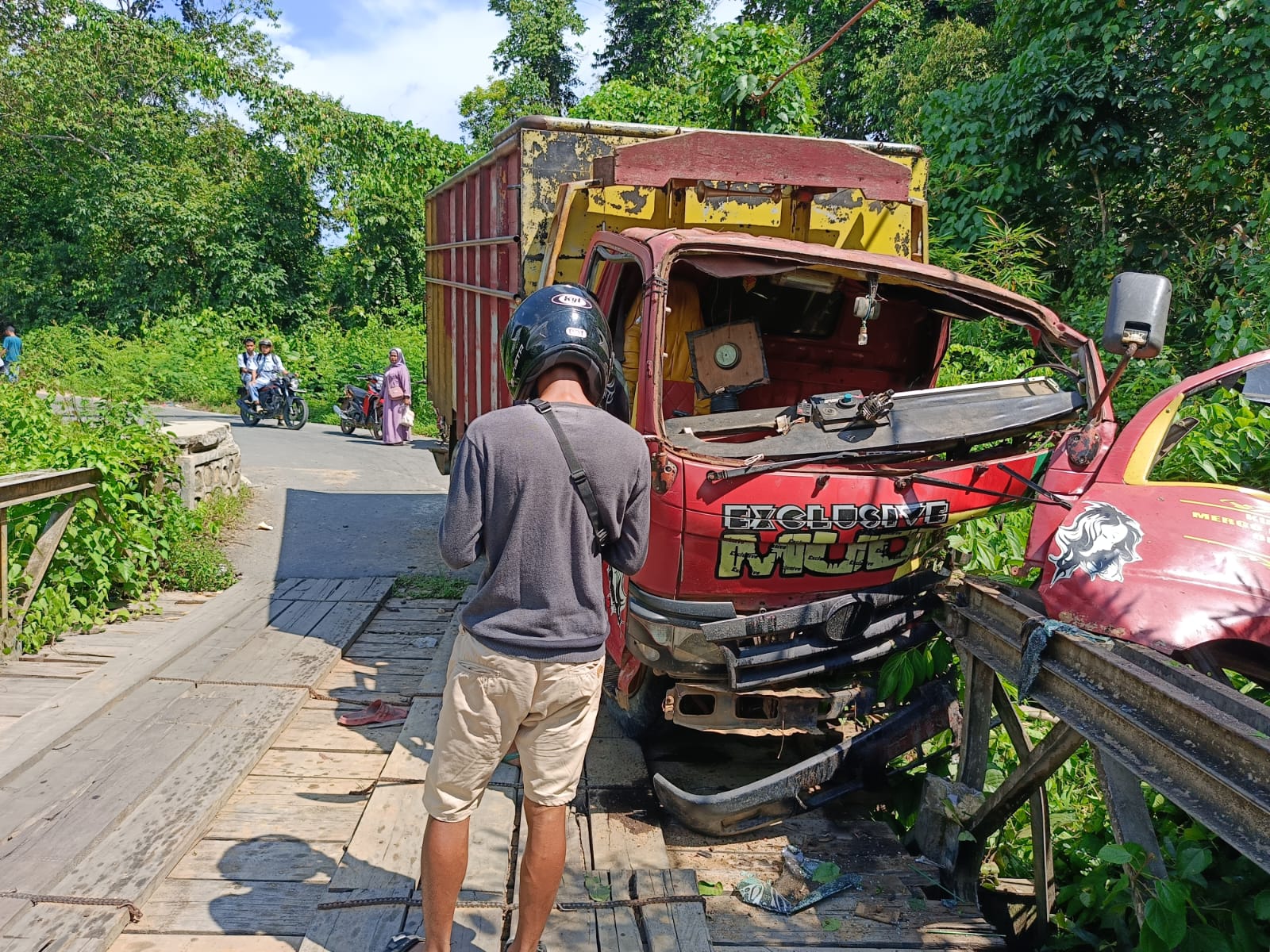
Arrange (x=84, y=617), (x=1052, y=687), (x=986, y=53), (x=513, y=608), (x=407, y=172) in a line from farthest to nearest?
(x=407, y=172)
(x=986, y=53)
(x=84, y=617)
(x=1052, y=687)
(x=513, y=608)

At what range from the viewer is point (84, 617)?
5961 millimetres

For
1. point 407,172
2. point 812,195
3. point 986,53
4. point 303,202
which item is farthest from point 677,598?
point 303,202

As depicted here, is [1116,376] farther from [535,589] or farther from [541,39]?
[541,39]

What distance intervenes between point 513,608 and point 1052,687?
5.83ft

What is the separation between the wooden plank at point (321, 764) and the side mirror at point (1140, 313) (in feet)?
11.7

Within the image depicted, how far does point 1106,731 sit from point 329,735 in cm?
359

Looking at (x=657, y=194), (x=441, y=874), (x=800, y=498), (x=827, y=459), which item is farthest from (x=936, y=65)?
(x=441, y=874)

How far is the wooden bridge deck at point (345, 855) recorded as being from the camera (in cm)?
311

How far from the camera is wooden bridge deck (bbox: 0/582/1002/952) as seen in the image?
10.2 feet

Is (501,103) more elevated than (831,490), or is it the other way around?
(501,103)

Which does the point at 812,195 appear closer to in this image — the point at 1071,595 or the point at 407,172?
the point at 1071,595

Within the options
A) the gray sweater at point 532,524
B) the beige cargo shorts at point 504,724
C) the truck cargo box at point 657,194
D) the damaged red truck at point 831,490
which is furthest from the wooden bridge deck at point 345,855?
the truck cargo box at point 657,194

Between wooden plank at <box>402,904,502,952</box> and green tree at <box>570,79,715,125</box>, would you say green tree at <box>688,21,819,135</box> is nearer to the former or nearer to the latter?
green tree at <box>570,79,715,125</box>

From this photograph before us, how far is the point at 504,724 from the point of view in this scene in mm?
2676
